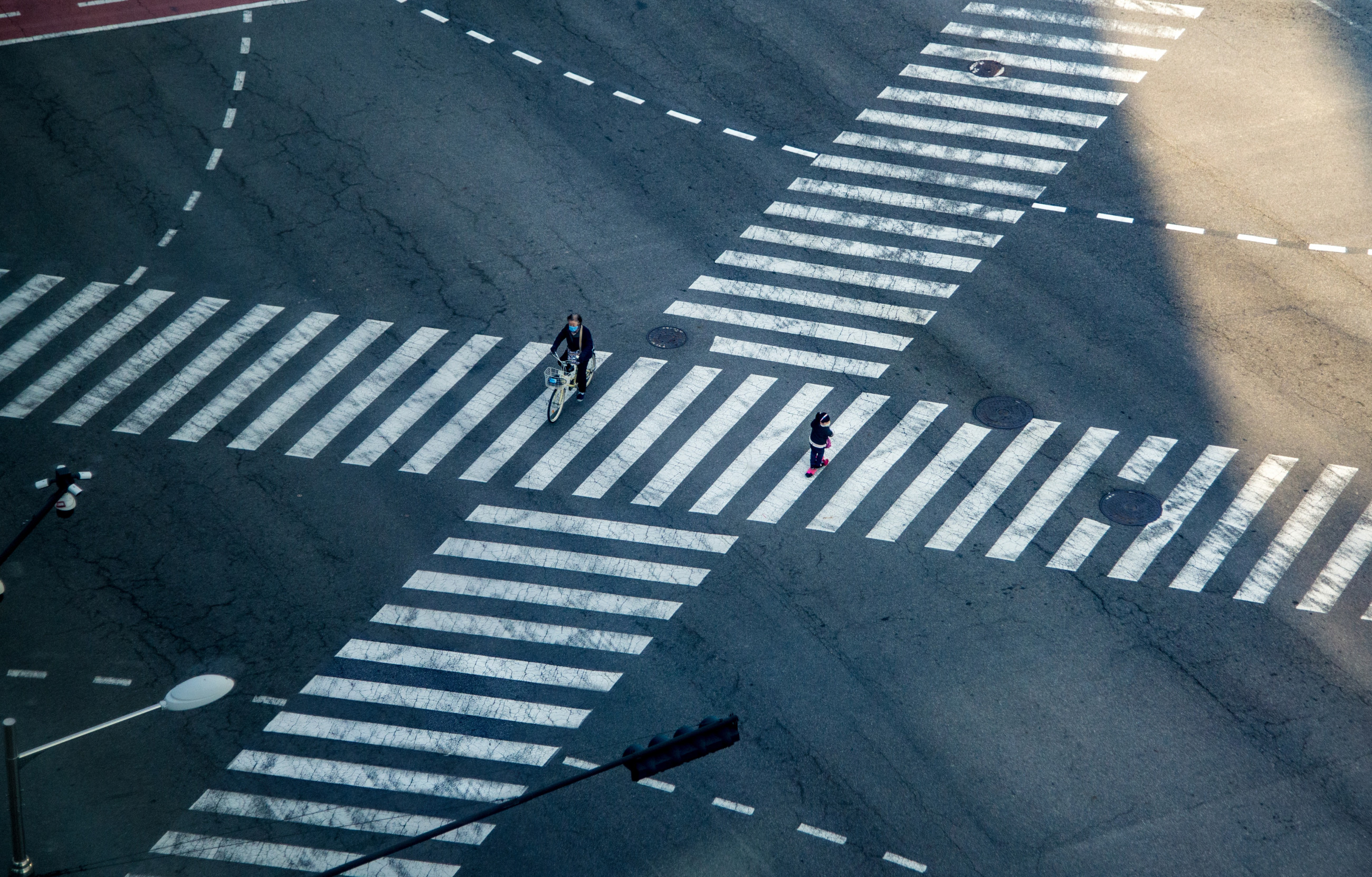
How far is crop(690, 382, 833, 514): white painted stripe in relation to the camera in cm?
1900

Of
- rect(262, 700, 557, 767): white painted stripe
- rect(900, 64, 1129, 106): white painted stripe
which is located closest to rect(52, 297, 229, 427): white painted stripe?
rect(262, 700, 557, 767): white painted stripe

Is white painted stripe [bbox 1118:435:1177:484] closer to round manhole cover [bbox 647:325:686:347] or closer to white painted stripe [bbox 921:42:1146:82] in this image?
round manhole cover [bbox 647:325:686:347]

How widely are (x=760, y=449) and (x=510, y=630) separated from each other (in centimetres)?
482

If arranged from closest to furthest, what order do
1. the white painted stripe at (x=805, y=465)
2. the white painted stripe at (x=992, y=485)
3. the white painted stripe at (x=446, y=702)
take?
the white painted stripe at (x=446, y=702) → the white painted stripe at (x=992, y=485) → the white painted stripe at (x=805, y=465)

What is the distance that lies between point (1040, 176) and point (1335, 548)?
9468 mm

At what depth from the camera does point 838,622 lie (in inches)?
679

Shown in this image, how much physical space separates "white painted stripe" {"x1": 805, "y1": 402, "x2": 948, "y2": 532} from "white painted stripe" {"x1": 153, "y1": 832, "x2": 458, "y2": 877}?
23.1 ft

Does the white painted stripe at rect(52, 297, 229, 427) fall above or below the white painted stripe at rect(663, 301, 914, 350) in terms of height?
above

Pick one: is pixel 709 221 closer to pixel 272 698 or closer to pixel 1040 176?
pixel 1040 176

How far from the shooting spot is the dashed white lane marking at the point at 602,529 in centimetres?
1836

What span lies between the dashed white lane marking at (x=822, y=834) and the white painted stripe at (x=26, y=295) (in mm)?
14827

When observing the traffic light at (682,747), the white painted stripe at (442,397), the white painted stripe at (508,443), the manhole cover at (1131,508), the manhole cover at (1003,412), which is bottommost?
the manhole cover at (1131,508)

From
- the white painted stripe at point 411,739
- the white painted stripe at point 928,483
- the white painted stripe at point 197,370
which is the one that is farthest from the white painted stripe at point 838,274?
the white painted stripe at point 411,739

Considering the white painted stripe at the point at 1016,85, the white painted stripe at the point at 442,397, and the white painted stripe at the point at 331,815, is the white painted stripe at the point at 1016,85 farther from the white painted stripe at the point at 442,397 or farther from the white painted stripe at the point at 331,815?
the white painted stripe at the point at 331,815
